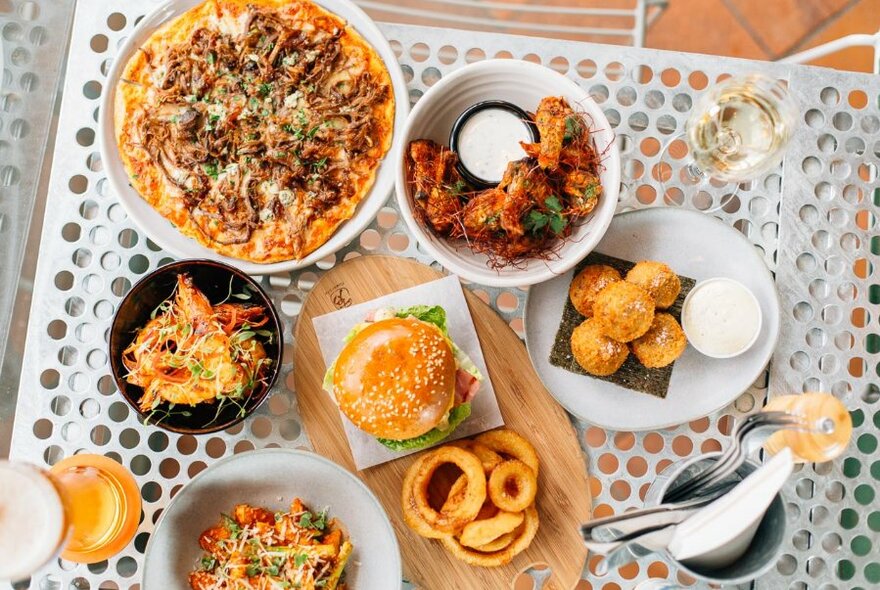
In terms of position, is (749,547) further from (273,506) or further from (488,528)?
(273,506)

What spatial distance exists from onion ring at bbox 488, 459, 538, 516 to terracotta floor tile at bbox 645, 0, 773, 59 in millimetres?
1718

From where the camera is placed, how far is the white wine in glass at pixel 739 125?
183 cm

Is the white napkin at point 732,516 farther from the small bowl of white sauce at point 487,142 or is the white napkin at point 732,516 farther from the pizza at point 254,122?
the pizza at point 254,122

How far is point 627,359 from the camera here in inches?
76.5

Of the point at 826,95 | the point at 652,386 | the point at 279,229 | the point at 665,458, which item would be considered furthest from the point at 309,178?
the point at 826,95

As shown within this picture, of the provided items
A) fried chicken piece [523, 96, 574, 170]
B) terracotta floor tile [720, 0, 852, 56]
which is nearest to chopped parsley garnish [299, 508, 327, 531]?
fried chicken piece [523, 96, 574, 170]

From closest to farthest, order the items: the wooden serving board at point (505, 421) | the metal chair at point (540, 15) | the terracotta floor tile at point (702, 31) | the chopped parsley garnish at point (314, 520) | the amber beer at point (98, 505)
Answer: the amber beer at point (98, 505)
the chopped parsley garnish at point (314, 520)
the wooden serving board at point (505, 421)
the metal chair at point (540, 15)
the terracotta floor tile at point (702, 31)

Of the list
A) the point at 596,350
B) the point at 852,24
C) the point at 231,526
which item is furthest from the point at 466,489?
the point at 852,24

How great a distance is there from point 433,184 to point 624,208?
55 centimetres

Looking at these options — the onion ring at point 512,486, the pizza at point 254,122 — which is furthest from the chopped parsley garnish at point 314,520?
the pizza at point 254,122

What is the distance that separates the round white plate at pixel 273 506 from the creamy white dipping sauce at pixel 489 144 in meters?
0.80

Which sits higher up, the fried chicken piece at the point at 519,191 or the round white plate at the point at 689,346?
the fried chicken piece at the point at 519,191

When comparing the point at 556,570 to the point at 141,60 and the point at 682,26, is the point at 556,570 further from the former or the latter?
the point at 682,26

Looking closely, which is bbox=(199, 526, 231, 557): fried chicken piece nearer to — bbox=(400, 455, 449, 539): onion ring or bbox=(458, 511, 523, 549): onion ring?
bbox=(400, 455, 449, 539): onion ring
